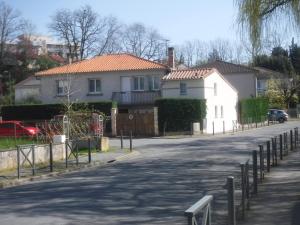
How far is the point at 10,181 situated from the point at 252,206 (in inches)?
374

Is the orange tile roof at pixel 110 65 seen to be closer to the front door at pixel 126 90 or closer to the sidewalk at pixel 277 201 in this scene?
the front door at pixel 126 90

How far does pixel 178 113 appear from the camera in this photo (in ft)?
154

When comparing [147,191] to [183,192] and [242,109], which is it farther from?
[242,109]

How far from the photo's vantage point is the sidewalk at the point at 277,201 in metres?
10.5

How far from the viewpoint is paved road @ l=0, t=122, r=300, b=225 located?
11.3 m

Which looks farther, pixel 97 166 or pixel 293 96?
pixel 293 96

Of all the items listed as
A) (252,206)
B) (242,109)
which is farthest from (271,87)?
(252,206)

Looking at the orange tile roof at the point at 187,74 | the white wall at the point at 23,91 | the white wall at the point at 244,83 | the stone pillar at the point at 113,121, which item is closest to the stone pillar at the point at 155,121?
the stone pillar at the point at 113,121

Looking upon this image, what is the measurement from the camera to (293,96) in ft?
291

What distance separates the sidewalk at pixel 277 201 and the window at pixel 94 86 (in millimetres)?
38938

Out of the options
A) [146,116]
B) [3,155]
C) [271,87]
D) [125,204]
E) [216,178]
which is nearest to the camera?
[125,204]

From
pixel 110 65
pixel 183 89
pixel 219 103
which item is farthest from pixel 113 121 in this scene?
pixel 219 103

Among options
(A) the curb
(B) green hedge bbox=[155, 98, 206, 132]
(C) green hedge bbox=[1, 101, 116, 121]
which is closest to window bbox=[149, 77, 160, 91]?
(C) green hedge bbox=[1, 101, 116, 121]

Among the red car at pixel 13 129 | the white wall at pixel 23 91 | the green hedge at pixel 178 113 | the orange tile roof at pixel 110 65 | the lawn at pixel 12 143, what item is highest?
the orange tile roof at pixel 110 65
